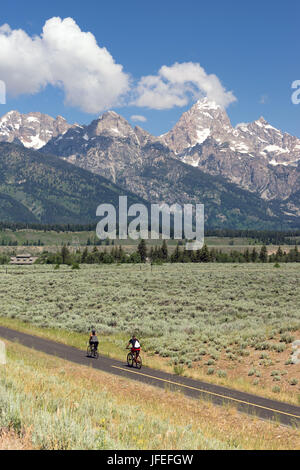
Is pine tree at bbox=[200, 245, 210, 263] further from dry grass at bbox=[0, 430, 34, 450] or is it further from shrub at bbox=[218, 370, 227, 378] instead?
dry grass at bbox=[0, 430, 34, 450]

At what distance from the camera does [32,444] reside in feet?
23.8

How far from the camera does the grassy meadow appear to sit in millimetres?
24719

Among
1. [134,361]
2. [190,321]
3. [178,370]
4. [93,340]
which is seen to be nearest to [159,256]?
[190,321]

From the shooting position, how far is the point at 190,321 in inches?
1476

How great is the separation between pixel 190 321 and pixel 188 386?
17146 millimetres

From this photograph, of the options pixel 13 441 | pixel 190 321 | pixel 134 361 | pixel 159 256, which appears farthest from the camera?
pixel 159 256

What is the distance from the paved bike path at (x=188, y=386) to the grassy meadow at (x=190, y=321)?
1.15m

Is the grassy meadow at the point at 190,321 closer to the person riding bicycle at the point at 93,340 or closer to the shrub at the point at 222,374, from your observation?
the shrub at the point at 222,374

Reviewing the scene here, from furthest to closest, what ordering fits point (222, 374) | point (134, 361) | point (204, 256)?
point (204, 256), point (134, 361), point (222, 374)

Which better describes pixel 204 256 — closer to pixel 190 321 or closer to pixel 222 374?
pixel 190 321

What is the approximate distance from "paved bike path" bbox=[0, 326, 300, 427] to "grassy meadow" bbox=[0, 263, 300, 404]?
1.15 m

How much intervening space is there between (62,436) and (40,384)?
5766 millimetres
